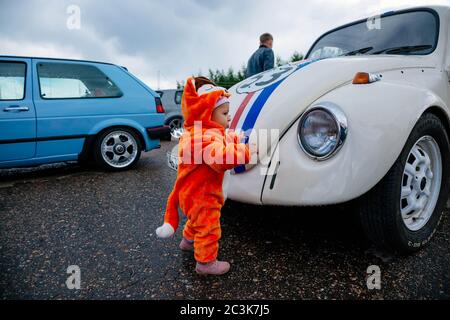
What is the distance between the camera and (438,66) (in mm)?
2047

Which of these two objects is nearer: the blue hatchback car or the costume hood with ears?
the costume hood with ears

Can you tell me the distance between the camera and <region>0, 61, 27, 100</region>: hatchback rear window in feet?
11.1

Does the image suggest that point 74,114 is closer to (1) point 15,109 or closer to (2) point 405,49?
(1) point 15,109

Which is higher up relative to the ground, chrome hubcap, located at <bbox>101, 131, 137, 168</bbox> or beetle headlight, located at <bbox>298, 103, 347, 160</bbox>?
beetle headlight, located at <bbox>298, 103, 347, 160</bbox>

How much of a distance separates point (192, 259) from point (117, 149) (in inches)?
102

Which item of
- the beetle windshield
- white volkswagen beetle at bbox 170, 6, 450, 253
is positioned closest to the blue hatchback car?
white volkswagen beetle at bbox 170, 6, 450, 253

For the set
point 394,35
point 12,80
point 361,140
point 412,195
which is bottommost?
point 412,195

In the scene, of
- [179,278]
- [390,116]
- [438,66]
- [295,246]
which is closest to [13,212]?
[179,278]

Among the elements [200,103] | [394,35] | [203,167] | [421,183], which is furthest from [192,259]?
[394,35]

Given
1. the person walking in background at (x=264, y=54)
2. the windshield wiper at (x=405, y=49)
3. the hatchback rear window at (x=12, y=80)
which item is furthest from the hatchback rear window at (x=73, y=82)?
the windshield wiper at (x=405, y=49)

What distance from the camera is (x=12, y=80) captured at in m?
3.43

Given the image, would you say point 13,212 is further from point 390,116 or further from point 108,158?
point 390,116

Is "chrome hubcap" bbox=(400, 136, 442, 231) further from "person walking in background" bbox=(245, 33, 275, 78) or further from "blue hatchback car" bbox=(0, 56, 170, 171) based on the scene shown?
"person walking in background" bbox=(245, 33, 275, 78)

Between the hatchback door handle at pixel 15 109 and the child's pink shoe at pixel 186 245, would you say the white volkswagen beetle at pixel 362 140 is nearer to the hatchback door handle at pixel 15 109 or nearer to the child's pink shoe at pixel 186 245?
the child's pink shoe at pixel 186 245
